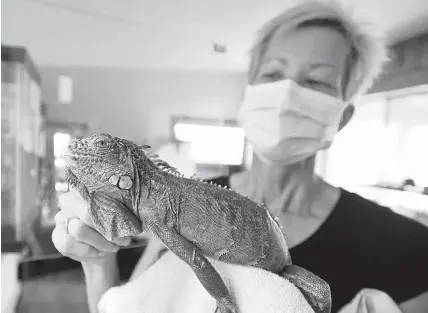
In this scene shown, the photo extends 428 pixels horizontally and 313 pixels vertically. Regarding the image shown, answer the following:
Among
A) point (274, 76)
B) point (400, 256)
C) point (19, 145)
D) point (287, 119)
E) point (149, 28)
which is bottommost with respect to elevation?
point (400, 256)

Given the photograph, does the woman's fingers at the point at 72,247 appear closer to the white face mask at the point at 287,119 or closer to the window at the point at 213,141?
the window at the point at 213,141

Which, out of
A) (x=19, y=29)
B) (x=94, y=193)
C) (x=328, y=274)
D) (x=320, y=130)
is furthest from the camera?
(x=328, y=274)

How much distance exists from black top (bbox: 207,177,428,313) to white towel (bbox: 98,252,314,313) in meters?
0.46

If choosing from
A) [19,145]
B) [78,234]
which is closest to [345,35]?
[78,234]

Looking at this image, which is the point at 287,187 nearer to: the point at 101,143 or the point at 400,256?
the point at 400,256

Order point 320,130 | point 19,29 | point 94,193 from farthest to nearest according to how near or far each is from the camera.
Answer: point 320,130 < point 19,29 < point 94,193

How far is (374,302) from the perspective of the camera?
1217mm

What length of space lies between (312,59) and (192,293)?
825 mm

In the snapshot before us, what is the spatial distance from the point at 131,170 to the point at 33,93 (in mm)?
614

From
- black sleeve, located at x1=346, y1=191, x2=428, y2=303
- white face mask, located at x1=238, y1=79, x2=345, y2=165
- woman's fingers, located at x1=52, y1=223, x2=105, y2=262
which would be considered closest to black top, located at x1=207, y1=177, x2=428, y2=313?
black sleeve, located at x1=346, y1=191, x2=428, y2=303

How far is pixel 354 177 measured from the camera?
1.23 meters

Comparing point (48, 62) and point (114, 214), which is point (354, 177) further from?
point (48, 62)

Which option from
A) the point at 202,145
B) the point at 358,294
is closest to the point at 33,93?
the point at 202,145

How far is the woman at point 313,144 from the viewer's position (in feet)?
3.41
